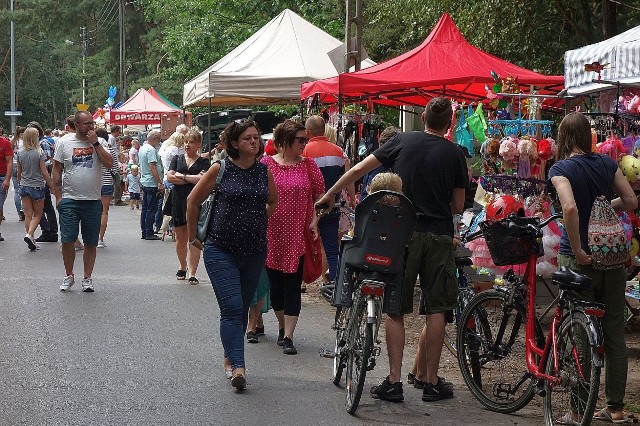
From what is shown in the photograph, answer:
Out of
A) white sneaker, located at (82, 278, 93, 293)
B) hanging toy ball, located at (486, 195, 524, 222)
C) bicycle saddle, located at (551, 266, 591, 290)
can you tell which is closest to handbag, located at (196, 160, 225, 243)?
bicycle saddle, located at (551, 266, 591, 290)

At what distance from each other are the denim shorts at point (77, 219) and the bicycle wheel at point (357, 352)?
5.33 meters

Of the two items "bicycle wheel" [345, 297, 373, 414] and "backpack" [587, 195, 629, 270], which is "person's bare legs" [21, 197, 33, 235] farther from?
"backpack" [587, 195, 629, 270]

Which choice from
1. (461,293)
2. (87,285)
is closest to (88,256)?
(87,285)

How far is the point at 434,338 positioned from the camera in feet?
24.0

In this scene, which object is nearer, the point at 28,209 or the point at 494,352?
the point at 494,352

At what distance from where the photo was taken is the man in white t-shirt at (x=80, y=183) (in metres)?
11.9

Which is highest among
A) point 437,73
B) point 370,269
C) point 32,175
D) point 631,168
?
point 437,73

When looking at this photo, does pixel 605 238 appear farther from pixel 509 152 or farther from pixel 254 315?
pixel 254 315

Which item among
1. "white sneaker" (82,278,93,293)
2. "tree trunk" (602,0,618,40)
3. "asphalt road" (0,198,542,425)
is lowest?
"asphalt road" (0,198,542,425)

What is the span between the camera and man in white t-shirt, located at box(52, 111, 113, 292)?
11.9 metres

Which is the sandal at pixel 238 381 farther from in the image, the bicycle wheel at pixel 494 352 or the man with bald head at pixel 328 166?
the man with bald head at pixel 328 166

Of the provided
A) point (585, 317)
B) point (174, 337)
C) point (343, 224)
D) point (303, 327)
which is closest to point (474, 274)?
point (343, 224)

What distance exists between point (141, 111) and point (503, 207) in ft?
87.4

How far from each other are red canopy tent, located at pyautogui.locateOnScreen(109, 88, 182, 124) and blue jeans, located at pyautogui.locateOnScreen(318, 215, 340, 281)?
2304 centimetres
